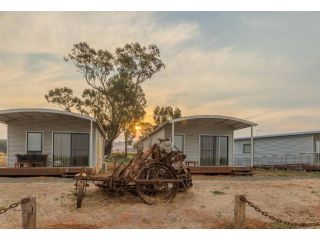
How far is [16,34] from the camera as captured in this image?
18359 millimetres

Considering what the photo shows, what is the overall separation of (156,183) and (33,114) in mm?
9412

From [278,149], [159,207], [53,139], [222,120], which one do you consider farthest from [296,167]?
[159,207]

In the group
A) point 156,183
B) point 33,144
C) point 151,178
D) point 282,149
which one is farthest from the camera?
point 282,149

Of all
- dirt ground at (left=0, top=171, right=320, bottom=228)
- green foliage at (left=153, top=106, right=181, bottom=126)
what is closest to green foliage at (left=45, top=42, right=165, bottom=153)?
green foliage at (left=153, top=106, right=181, bottom=126)

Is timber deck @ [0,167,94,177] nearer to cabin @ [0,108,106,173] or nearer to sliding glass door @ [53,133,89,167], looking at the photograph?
cabin @ [0,108,106,173]

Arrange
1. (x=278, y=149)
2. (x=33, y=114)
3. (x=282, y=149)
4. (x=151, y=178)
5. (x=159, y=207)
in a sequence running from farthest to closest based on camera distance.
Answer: (x=278, y=149) → (x=282, y=149) → (x=33, y=114) → (x=151, y=178) → (x=159, y=207)

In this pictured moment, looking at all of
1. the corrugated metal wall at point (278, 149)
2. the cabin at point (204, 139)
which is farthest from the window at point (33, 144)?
the corrugated metal wall at point (278, 149)

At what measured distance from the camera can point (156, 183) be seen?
12.0 metres

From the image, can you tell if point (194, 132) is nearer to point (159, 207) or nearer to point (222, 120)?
point (222, 120)

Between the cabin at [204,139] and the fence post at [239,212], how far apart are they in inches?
533
